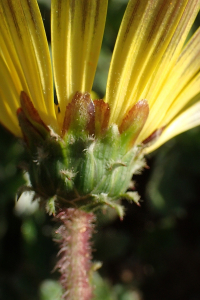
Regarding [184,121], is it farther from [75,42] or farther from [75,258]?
[75,258]

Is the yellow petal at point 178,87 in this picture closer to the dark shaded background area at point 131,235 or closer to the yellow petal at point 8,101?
the yellow petal at point 8,101

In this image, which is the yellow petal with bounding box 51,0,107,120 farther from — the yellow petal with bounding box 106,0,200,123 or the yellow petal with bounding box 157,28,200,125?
the yellow petal with bounding box 157,28,200,125

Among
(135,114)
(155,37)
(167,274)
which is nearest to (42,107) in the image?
(135,114)

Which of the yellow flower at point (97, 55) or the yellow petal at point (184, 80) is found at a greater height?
the yellow flower at point (97, 55)

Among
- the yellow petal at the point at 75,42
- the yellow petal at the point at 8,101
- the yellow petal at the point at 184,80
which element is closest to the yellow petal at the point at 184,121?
the yellow petal at the point at 184,80

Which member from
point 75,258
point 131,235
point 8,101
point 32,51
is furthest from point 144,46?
point 131,235

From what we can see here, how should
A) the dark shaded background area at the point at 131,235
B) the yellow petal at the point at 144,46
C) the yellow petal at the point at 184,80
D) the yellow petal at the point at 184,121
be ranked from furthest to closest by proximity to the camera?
the dark shaded background area at the point at 131,235 → the yellow petal at the point at 184,121 → the yellow petal at the point at 184,80 → the yellow petal at the point at 144,46

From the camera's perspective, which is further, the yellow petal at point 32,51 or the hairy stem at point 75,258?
the hairy stem at point 75,258
